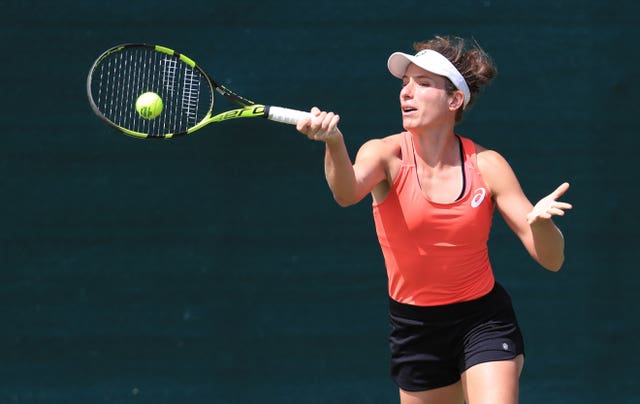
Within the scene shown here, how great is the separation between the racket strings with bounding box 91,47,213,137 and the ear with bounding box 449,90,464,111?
884 millimetres

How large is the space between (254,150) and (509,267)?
1.07 metres

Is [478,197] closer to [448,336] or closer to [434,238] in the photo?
[434,238]

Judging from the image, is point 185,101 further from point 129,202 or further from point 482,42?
point 482,42

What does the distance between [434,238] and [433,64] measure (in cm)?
51

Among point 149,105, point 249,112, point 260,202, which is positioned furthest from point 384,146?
point 260,202

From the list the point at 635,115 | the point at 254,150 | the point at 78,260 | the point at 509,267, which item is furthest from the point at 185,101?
the point at 635,115

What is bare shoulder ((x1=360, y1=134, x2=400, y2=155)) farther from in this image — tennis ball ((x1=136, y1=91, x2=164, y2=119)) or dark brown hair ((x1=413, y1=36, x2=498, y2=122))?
tennis ball ((x1=136, y1=91, x2=164, y2=119))

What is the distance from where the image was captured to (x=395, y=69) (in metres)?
3.75

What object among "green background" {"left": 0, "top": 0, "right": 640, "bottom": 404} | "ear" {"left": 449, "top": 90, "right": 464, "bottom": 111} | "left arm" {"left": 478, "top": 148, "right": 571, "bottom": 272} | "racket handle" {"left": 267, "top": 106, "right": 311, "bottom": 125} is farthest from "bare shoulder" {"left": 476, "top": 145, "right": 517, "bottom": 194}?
"green background" {"left": 0, "top": 0, "right": 640, "bottom": 404}

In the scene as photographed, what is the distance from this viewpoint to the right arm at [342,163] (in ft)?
10.7

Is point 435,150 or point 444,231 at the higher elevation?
point 435,150

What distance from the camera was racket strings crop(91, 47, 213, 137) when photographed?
13.7 ft

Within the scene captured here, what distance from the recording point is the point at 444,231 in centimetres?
364

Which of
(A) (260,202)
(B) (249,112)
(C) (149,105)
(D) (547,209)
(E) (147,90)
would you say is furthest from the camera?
(A) (260,202)
